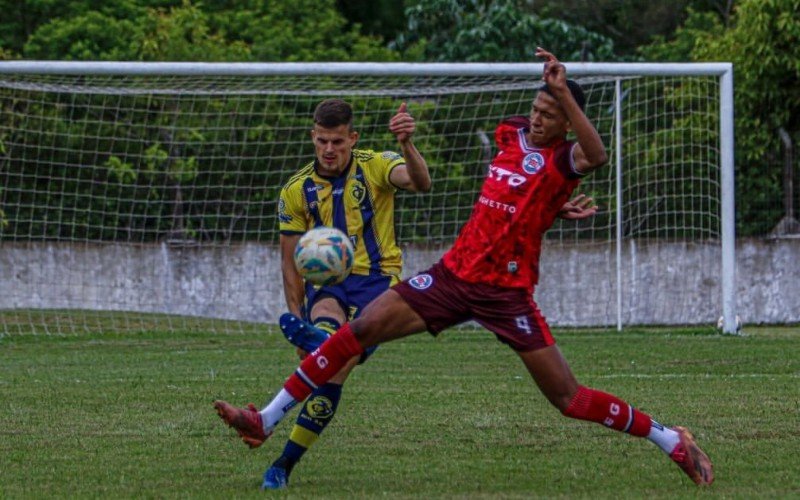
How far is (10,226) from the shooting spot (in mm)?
20484

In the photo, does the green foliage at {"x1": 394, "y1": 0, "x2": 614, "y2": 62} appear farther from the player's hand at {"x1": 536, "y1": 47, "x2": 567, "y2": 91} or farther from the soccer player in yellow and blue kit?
the player's hand at {"x1": 536, "y1": 47, "x2": 567, "y2": 91}

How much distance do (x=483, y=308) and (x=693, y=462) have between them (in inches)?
51.6

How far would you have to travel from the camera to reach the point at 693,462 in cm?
718

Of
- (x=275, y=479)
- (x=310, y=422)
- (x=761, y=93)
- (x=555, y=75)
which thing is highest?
(x=761, y=93)

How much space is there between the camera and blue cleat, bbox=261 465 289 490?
7.19 metres

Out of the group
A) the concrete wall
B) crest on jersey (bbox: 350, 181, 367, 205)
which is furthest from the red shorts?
the concrete wall

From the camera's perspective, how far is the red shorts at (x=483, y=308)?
23.4 feet

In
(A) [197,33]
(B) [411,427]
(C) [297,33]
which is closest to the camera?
(B) [411,427]

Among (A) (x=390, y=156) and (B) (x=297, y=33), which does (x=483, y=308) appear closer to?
(A) (x=390, y=156)

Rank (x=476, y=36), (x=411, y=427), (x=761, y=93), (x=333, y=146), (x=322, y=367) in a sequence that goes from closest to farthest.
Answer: (x=322, y=367), (x=333, y=146), (x=411, y=427), (x=761, y=93), (x=476, y=36)

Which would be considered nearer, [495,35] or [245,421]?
[245,421]

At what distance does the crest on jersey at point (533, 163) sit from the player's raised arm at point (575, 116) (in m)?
0.27

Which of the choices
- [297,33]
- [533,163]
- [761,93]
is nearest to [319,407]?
[533,163]

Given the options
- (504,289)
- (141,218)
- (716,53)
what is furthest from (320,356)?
(716,53)
